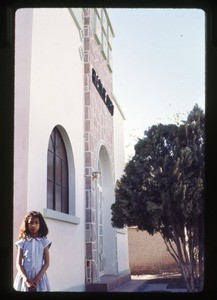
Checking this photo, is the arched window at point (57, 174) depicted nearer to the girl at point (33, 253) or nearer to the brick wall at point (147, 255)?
the girl at point (33, 253)

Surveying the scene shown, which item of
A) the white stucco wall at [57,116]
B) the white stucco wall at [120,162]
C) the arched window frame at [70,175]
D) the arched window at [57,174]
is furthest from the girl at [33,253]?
the white stucco wall at [120,162]

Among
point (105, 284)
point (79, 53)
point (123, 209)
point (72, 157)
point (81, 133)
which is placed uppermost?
point (79, 53)

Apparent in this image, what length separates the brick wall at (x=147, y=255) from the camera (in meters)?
11.4

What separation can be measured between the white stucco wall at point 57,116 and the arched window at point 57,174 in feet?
0.59

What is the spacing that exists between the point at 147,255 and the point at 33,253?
8.19m

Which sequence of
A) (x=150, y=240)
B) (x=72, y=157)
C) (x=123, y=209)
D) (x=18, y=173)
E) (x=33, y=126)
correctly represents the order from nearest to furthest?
(x=18, y=173) → (x=33, y=126) → (x=72, y=157) → (x=123, y=209) → (x=150, y=240)

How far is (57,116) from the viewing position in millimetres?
5492

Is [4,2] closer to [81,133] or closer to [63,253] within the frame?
[63,253]

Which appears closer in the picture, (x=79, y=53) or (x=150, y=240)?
(x=79, y=53)

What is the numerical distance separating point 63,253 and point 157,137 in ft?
7.91

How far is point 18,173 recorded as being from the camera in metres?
4.18

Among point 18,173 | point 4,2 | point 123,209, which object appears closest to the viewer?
point 4,2
